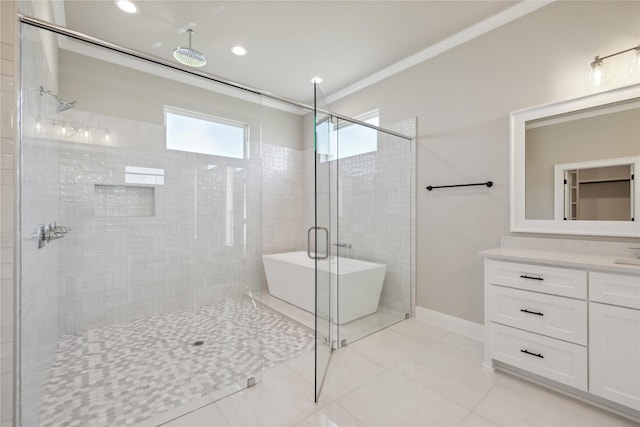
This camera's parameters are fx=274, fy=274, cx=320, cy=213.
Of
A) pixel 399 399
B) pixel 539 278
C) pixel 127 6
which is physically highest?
pixel 127 6

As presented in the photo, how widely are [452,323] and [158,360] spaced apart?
260 centimetres

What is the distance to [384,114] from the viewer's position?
3359 millimetres

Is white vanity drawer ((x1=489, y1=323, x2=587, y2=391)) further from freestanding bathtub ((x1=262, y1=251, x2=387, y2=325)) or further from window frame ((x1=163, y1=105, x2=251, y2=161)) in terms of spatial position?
window frame ((x1=163, y1=105, x2=251, y2=161))

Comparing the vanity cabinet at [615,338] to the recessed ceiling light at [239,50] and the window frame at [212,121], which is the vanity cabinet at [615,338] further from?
the recessed ceiling light at [239,50]

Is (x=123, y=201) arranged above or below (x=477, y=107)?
below

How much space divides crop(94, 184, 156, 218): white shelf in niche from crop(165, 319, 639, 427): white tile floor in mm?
1763

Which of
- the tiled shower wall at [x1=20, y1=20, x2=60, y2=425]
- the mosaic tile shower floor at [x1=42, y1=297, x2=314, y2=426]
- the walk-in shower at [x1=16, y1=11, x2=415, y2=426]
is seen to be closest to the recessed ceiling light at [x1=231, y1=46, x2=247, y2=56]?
the walk-in shower at [x1=16, y1=11, x2=415, y2=426]

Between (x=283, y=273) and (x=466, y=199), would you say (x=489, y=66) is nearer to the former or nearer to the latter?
(x=466, y=199)

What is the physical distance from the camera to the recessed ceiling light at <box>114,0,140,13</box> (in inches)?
87.8

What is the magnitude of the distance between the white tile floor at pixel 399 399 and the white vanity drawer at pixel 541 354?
135 millimetres

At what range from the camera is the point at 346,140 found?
9.25ft

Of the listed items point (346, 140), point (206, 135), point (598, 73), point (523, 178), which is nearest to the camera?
point (598, 73)

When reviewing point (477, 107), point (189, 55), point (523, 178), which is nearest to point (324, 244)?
point (523, 178)

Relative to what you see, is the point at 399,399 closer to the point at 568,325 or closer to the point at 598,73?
the point at 568,325
